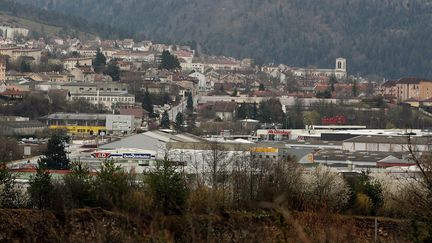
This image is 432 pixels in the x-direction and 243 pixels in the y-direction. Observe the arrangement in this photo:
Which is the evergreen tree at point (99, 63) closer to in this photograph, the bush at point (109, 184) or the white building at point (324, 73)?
the white building at point (324, 73)

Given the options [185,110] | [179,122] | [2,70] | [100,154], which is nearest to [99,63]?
[2,70]

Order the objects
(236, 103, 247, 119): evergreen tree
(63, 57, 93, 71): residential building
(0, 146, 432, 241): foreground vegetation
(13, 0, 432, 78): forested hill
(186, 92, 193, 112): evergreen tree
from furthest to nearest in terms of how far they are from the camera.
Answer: (13, 0, 432, 78): forested hill, (63, 57, 93, 71): residential building, (186, 92, 193, 112): evergreen tree, (236, 103, 247, 119): evergreen tree, (0, 146, 432, 241): foreground vegetation

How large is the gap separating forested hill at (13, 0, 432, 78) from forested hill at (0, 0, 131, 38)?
24.4 metres

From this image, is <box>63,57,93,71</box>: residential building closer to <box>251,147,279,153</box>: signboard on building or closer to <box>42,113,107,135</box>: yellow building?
<box>42,113,107,135</box>: yellow building

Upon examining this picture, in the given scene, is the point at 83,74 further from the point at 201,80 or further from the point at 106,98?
the point at 201,80

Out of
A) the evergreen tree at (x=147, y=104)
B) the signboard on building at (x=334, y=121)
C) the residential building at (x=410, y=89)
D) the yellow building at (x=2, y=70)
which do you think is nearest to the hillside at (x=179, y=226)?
the evergreen tree at (x=147, y=104)

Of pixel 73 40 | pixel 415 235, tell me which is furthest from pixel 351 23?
pixel 415 235

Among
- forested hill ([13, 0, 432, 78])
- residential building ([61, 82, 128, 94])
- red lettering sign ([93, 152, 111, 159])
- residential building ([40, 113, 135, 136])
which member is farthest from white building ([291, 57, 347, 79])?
red lettering sign ([93, 152, 111, 159])

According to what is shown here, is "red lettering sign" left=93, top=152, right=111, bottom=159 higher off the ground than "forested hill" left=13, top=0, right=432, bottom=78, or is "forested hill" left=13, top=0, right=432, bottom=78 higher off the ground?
"forested hill" left=13, top=0, right=432, bottom=78

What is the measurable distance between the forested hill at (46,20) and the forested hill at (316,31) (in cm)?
2441

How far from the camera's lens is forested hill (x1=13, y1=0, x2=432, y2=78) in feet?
438

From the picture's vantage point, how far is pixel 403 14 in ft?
480

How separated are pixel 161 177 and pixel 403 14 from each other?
422 ft

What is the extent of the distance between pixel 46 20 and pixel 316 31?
47645 mm
